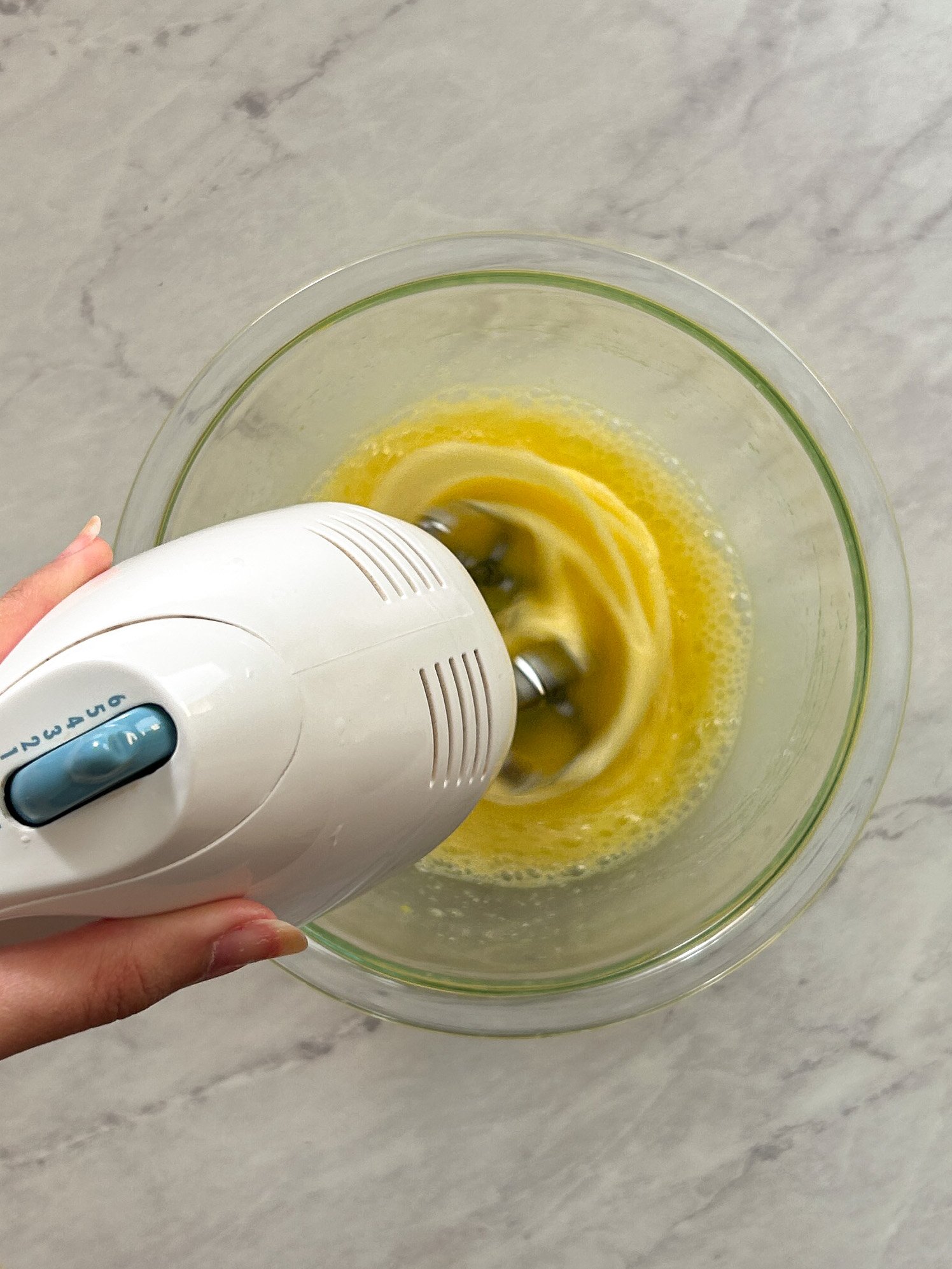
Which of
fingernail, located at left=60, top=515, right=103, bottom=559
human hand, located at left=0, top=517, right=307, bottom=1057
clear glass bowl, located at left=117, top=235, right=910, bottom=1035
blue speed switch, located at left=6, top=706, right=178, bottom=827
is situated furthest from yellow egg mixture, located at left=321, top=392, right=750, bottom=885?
blue speed switch, located at left=6, top=706, right=178, bottom=827

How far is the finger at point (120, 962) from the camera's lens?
0.41 metres

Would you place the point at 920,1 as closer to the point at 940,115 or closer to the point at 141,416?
the point at 940,115

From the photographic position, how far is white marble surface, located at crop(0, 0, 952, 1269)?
0.78 meters

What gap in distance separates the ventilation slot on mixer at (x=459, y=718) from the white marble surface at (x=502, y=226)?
16.1 inches

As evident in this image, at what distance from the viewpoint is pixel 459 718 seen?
447mm

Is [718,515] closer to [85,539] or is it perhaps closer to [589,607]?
[589,607]

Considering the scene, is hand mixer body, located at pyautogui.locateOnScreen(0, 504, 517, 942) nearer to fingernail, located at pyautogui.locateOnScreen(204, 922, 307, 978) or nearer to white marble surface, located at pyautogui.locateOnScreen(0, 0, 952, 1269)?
fingernail, located at pyautogui.locateOnScreen(204, 922, 307, 978)

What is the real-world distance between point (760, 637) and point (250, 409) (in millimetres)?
337

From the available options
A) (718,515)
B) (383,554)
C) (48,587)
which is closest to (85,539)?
(48,587)

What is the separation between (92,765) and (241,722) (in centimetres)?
5

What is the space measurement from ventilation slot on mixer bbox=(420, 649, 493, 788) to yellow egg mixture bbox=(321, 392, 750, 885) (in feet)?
0.72

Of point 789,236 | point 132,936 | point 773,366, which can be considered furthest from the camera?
point 789,236

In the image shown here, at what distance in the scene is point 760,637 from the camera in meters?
0.67

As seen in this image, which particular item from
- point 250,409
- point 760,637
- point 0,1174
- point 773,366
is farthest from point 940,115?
point 0,1174
